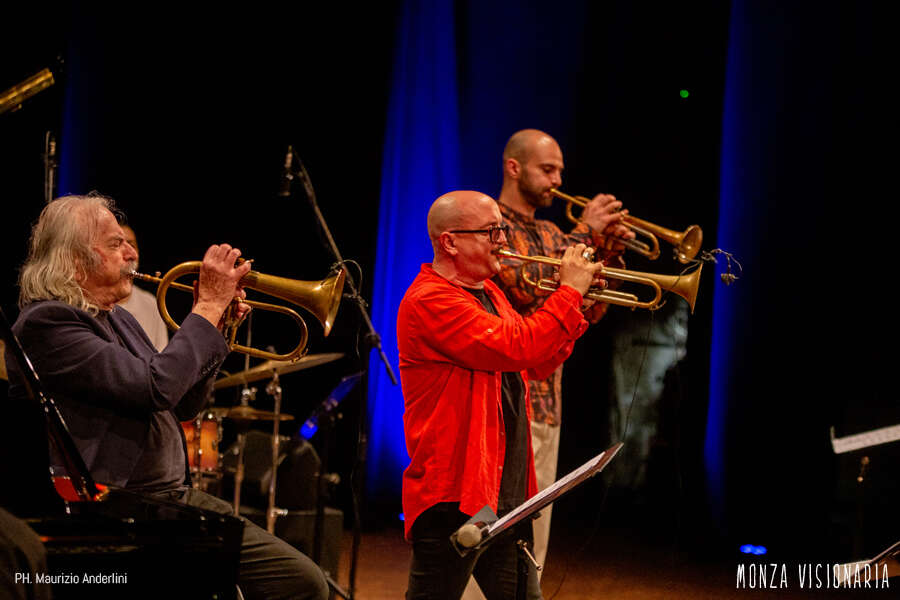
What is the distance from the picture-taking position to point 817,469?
5504 mm

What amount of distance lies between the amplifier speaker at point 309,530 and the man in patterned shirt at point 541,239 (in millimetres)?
1219

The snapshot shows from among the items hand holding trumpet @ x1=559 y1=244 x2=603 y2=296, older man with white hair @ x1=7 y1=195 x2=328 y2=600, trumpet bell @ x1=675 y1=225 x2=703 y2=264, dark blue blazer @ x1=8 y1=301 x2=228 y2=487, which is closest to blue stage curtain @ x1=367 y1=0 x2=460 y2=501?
trumpet bell @ x1=675 y1=225 x2=703 y2=264

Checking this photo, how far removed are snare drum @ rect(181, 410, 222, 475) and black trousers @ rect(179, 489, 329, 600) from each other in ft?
6.95

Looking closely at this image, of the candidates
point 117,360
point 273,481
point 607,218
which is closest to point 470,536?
point 117,360

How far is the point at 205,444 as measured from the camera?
4.68m

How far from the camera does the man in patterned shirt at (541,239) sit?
366cm

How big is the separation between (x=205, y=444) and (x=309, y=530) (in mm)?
722

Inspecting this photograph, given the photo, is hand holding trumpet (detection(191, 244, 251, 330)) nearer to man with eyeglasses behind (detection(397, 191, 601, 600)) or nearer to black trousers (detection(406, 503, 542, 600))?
man with eyeglasses behind (detection(397, 191, 601, 600))

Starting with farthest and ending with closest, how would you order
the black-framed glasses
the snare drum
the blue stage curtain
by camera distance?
the blue stage curtain < the snare drum < the black-framed glasses

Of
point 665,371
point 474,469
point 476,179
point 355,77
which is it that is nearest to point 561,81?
point 476,179

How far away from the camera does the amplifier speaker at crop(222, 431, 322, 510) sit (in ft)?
16.1

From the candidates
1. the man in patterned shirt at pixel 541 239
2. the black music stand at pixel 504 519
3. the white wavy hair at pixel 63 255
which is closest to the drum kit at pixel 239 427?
the man in patterned shirt at pixel 541 239

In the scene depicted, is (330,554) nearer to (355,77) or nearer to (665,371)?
(665,371)

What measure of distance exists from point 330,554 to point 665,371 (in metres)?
2.64
